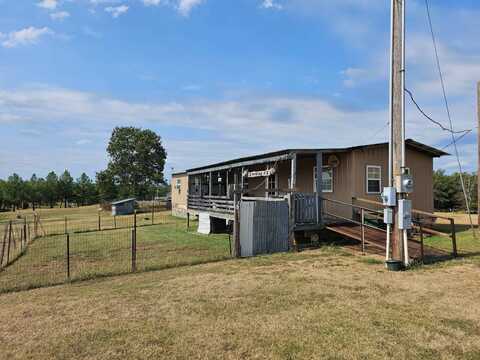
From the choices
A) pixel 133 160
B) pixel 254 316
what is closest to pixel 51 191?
pixel 133 160

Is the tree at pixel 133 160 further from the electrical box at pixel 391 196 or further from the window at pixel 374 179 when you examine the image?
the electrical box at pixel 391 196

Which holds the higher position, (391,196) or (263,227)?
(391,196)

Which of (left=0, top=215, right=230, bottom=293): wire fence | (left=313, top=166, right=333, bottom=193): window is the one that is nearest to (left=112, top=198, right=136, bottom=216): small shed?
(left=0, top=215, right=230, bottom=293): wire fence

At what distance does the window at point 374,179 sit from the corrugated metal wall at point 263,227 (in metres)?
4.44

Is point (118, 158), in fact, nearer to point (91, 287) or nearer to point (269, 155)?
point (269, 155)

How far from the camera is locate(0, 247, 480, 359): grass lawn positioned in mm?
3880

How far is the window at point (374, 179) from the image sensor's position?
13.6m

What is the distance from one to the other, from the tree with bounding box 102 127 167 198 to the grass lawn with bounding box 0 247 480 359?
174 feet

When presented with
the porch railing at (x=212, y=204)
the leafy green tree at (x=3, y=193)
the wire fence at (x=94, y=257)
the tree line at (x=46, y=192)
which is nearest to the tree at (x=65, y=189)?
the tree line at (x=46, y=192)

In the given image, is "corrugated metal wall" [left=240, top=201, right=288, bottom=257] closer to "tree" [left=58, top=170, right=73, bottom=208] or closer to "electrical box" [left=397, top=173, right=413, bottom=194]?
"electrical box" [left=397, top=173, right=413, bottom=194]

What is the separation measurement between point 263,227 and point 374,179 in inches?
225

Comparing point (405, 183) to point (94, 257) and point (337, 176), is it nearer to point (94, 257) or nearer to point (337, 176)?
point (337, 176)

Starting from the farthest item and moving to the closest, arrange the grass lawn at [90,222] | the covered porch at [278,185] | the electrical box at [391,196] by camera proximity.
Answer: the grass lawn at [90,222] < the covered porch at [278,185] < the electrical box at [391,196]

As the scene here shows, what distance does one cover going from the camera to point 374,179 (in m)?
13.8
